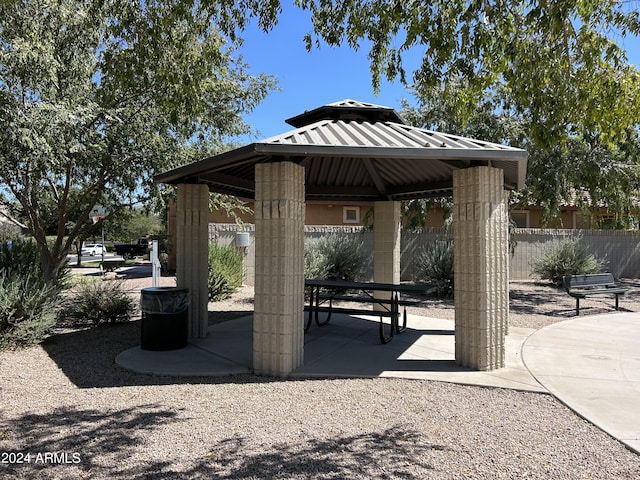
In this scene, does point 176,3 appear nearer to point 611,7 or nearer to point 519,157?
point 519,157

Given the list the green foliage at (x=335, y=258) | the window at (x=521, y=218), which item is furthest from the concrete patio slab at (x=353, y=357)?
the window at (x=521, y=218)

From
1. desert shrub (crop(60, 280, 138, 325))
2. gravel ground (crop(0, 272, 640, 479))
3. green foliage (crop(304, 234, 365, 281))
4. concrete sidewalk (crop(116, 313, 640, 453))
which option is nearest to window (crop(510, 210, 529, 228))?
green foliage (crop(304, 234, 365, 281))

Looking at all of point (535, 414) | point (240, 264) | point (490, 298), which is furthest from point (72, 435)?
point (240, 264)

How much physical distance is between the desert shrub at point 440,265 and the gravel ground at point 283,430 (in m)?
8.81

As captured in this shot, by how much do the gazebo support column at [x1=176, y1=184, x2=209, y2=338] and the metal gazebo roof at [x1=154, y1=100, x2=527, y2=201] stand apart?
11.3 inches

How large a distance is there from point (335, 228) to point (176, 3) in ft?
35.9

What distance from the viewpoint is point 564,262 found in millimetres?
15492

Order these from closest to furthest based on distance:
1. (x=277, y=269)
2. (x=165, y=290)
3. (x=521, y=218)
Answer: (x=277, y=269) → (x=165, y=290) → (x=521, y=218)

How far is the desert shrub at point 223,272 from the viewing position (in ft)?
40.6

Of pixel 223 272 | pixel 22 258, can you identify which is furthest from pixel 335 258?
pixel 22 258

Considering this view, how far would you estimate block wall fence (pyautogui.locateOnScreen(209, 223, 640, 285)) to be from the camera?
1606 cm

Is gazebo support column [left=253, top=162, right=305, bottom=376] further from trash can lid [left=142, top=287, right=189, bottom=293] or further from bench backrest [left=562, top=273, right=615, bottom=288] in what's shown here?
bench backrest [left=562, top=273, right=615, bottom=288]

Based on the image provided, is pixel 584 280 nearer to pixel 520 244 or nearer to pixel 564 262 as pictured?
pixel 564 262

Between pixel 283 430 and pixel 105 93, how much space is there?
6325mm
